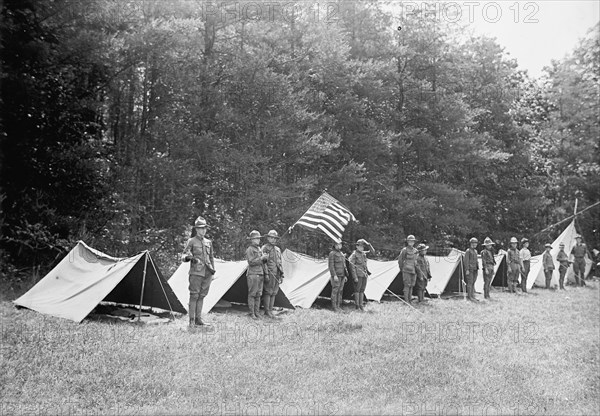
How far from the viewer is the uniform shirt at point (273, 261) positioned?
1111 cm

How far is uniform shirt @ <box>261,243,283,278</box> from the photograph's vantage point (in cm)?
1111

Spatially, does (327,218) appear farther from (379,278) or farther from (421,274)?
(421,274)

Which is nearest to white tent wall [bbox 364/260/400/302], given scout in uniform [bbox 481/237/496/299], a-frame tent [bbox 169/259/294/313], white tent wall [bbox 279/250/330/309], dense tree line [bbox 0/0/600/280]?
white tent wall [bbox 279/250/330/309]

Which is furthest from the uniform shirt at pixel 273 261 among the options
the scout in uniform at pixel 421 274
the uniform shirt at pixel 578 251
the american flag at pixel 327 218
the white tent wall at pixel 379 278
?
the uniform shirt at pixel 578 251

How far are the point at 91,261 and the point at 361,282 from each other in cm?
599

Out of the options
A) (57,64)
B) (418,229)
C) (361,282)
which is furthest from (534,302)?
(57,64)

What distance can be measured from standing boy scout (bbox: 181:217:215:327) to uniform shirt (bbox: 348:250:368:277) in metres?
4.15

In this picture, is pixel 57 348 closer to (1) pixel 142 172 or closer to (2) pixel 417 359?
(2) pixel 417 359

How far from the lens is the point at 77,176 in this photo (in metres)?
14.1

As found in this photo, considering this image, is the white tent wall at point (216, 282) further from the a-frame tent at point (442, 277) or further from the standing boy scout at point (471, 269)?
the standing boy scout at point (471, 269)

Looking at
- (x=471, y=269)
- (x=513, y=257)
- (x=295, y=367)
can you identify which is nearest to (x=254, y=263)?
(x=295, y=367)

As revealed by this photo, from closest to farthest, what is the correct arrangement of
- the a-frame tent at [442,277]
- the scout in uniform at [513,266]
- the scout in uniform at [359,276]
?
the scout in uniform at [359,276], the a-frame tent at [442,277], the scout in uniform at [513,266]

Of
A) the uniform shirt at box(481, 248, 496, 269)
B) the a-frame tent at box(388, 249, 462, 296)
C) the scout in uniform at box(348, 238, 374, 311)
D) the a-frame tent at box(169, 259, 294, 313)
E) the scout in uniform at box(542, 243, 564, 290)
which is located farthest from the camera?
the scout in uniform at box(542, 243, 564, 290)

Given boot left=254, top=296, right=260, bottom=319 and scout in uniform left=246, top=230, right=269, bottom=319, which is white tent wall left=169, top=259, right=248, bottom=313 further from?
boot left=254, top=296, right=260, bottom=319
